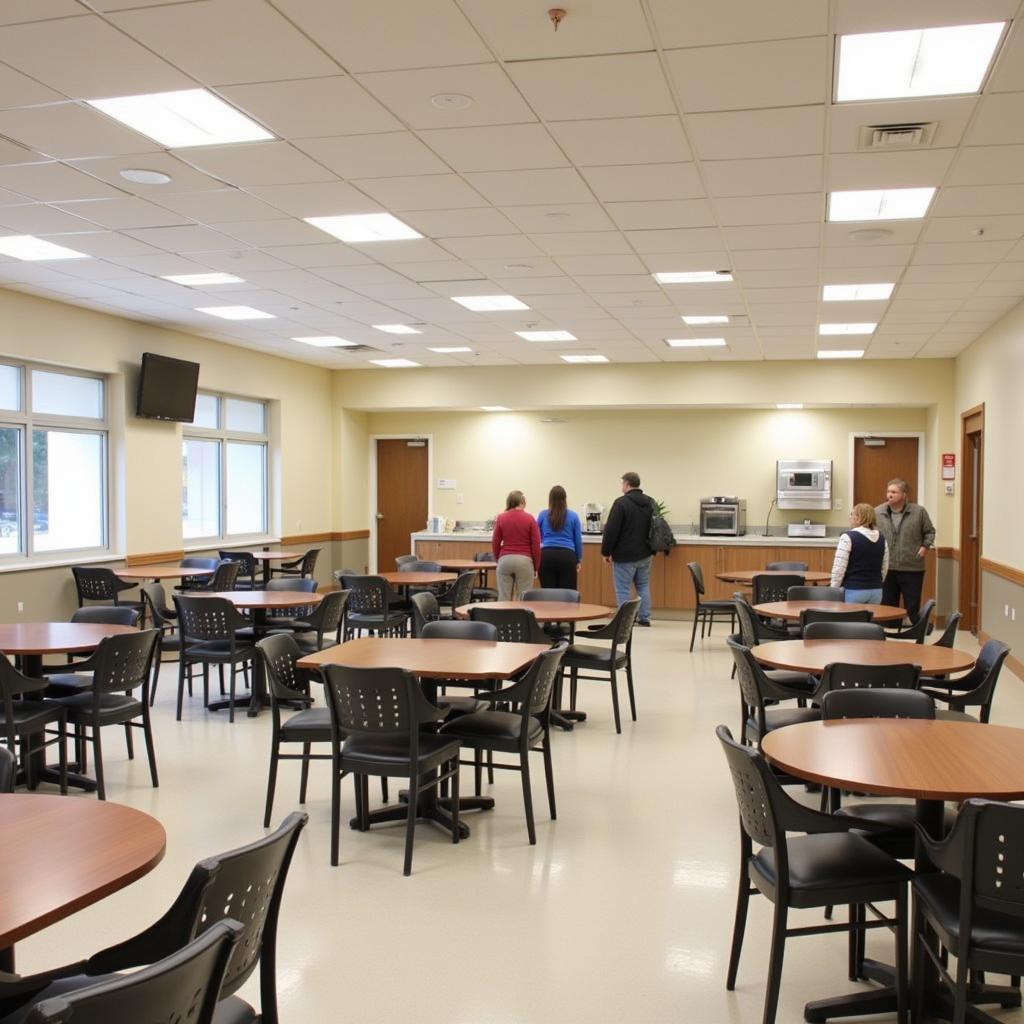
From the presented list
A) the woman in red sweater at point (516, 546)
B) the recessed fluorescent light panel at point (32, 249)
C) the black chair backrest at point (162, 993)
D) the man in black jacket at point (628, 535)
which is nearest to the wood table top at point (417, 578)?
the woman in red sweater at point (516, 546)

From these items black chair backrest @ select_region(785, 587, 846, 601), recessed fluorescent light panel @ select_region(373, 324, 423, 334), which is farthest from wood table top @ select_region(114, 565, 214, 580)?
black chair backrest @ select_region(785, 587, 846, 601)

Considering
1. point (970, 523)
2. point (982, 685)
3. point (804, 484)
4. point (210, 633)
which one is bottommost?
point (210, 633)

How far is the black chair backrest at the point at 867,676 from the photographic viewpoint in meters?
4.47

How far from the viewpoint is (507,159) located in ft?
16.6

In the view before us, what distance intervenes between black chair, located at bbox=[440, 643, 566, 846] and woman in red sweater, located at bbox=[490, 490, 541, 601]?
12.0 ft

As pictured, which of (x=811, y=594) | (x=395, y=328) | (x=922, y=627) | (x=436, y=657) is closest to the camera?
(x=436, y=657)

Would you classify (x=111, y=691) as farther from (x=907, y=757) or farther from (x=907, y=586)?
(x=907, y=586)

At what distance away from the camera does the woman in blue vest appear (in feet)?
24.5

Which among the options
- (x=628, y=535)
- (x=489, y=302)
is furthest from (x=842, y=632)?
(x=628, y=535)

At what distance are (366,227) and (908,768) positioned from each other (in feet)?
15.9

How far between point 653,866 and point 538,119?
128 inches

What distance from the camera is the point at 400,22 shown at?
3605 mm

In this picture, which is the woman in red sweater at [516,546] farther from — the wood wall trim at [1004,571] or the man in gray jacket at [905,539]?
the wood wall trim at [1004,571]

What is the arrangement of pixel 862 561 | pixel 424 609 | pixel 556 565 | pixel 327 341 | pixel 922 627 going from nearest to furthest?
pixel 922 627 < pixel 424 609 < pixel 862 561 < pixel 556 565 < pixel 327 341
